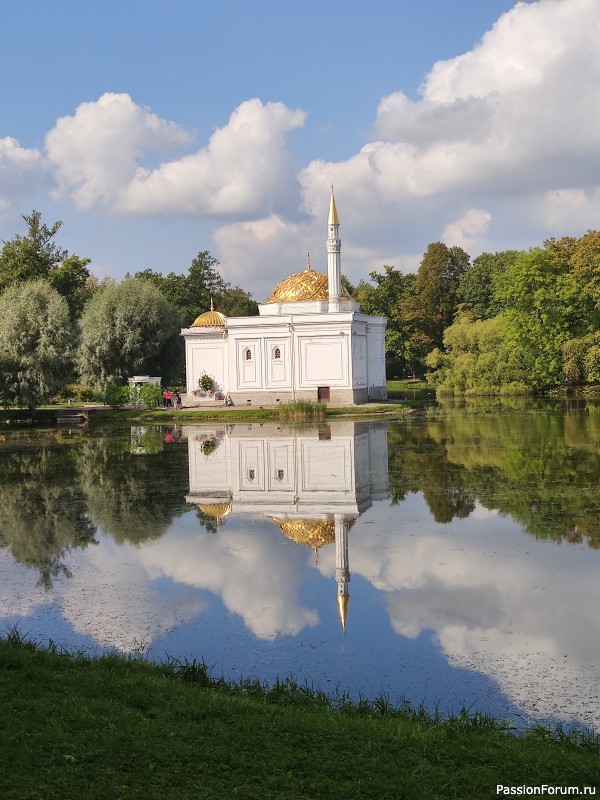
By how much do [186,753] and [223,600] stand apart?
5.14m

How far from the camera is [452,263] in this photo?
272 ft

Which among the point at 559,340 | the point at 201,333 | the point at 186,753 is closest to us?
the point at 186,753

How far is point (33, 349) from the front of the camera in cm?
4369

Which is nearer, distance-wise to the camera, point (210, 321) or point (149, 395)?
point (149, 395)

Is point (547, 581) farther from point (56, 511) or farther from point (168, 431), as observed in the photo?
point (168, 431)

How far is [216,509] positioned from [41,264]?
46.8m

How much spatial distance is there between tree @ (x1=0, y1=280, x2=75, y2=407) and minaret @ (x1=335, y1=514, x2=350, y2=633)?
100 ft

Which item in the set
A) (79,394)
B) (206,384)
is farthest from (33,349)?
(79,394)

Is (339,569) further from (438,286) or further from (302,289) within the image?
(438,286)

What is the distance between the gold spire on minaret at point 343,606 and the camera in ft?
32.3

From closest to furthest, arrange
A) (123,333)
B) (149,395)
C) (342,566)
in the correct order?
1. (342,566)
2. (149,395)
3. (123,333)

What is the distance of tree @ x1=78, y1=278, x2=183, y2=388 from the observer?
54062 mm

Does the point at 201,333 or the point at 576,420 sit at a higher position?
the point at 201,333

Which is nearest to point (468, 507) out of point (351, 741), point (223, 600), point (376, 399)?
point (223, 600)
